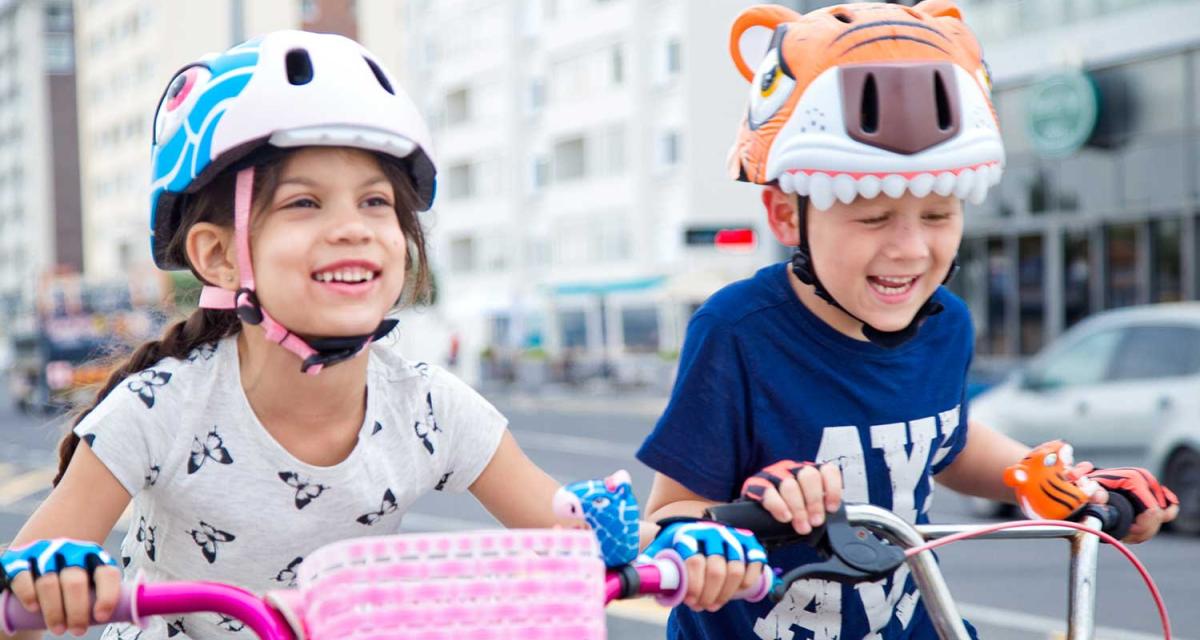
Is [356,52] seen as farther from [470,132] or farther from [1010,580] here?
[470,132]

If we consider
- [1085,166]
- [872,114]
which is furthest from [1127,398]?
[1085,166]

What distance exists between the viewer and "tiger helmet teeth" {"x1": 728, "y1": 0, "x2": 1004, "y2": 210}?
2.37 meters

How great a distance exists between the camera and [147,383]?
241 cm

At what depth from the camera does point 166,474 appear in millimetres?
2369

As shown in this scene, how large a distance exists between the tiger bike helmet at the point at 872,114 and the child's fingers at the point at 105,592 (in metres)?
1.33

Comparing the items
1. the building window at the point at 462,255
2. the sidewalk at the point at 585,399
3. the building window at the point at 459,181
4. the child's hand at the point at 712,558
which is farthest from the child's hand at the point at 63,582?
the building window at the point at 459,181

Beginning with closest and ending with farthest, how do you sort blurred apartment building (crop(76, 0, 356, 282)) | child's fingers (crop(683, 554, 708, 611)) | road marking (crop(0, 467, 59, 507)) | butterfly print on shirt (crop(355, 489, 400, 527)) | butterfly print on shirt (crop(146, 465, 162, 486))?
child's fingers (crop(683, 554, 708, 611)), butterfly print on shirt (crop(146, 465, 162, 486)), butterfly print on shirt (crop(355, 489, 400, 527)), road marking (crop(0, 467, 59, 507)), blurred apartment building (crop(76, 0, 356, 282))

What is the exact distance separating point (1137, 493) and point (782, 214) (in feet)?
2.71

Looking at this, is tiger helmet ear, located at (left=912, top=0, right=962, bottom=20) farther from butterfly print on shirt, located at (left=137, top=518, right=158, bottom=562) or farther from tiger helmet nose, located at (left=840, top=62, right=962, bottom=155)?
butterfly print on shirt, located at (left=137, top=518, right=158, bottom=562)

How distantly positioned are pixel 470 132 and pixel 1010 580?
45119mm

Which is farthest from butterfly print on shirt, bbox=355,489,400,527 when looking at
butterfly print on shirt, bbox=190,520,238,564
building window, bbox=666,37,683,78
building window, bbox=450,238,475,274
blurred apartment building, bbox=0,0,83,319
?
blurred apartment building, bbox=0,0,83,319

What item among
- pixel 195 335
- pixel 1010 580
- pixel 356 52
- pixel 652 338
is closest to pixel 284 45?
pixel 356 52

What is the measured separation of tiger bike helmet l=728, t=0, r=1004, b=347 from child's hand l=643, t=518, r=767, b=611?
74cm

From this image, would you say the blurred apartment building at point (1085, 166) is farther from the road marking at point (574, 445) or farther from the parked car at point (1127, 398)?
the parked car at point (1127, 398)
